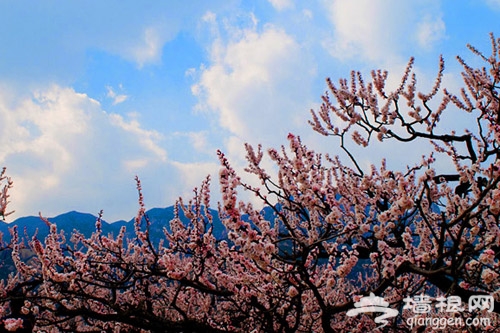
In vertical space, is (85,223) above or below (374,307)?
above

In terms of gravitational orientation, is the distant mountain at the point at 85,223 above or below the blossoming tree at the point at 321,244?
above

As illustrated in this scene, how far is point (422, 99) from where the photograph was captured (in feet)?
22.9

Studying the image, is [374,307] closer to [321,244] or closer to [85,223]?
[321,244]

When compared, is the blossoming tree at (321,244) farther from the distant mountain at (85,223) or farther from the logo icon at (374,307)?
the distant mountain at (85,223)

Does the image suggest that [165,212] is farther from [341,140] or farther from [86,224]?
[341,140]

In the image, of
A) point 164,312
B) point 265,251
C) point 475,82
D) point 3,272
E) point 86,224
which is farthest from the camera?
point 86,224

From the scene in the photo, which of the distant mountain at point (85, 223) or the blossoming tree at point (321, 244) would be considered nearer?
the blossoming tree at point (321, 244)

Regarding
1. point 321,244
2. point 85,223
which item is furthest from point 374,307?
point 85,223

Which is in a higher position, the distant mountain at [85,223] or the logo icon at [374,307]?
the distant mountain at [85,223]

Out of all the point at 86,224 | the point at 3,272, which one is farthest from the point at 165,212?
the point at 3,272

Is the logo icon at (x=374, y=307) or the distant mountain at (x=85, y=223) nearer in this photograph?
the logo icon at (x=374, y=307)

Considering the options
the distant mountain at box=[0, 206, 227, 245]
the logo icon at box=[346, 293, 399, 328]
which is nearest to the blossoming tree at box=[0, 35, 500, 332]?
the logo icon at box=[346, 293, 399, 328]

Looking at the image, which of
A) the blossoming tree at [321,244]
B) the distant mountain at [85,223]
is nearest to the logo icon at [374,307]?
the blossoming tree at [321,244]

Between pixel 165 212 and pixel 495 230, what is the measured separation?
91.2 m
